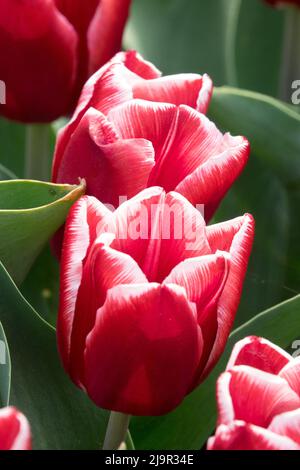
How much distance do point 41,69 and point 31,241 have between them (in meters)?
0.13

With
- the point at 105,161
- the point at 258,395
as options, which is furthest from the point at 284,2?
the point at 258,395

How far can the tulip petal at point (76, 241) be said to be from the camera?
439 mm

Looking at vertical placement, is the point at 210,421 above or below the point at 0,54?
below

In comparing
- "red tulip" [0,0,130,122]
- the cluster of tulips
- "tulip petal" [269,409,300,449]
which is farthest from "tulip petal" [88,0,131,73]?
"tulip petal" [269,409,300,449]

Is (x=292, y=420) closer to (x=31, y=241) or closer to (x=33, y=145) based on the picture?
(x=31, y=241)

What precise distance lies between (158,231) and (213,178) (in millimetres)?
52

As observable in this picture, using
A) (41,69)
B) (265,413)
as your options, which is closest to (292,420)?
(265,413)

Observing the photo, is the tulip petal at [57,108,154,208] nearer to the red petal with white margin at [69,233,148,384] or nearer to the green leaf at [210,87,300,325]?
the red petal with white margin at [69,233,148,384]

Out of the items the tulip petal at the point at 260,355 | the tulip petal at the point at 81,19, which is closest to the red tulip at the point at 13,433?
the tulip petal at the point at 260,355

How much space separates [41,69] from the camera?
0.61 m

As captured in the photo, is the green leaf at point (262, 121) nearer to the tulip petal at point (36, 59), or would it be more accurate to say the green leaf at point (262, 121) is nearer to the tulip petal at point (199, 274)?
the tulip petal at point (36, 59)

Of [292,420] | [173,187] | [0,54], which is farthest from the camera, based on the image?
[0,54]

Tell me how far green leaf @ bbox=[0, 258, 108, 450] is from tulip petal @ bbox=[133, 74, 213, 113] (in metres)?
0.11

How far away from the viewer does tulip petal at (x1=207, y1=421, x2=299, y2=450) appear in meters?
0.36
